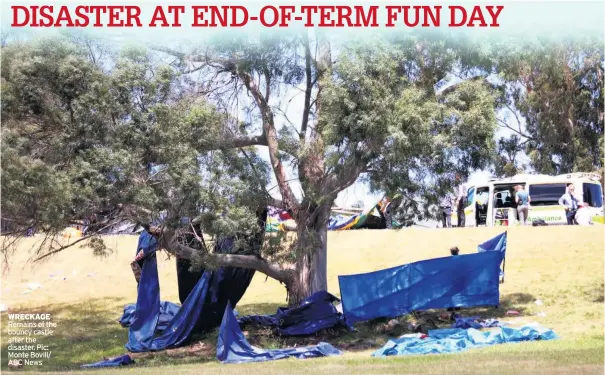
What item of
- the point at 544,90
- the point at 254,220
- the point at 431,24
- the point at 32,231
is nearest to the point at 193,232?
the point at 254,220

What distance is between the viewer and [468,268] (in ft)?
56.3

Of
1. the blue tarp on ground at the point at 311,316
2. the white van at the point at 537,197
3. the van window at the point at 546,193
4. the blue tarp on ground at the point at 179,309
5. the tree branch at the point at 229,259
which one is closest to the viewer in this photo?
the tree branch at the point at 229,259

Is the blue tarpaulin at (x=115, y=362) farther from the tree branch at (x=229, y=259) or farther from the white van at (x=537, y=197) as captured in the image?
Result: the white van at (x=537, y=197)

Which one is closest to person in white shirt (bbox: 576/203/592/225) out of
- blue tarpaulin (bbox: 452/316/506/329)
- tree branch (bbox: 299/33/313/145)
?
blue tarpaulin (bbox: 452/316/506/329)

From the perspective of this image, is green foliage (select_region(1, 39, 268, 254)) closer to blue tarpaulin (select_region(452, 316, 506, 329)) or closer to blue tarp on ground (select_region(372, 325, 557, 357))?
blue tarp on ground (select_region(372, 325, 557, 357))

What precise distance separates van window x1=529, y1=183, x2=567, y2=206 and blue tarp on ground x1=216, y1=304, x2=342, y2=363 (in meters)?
14.7

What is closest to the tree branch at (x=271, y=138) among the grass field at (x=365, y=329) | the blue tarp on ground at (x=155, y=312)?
the blue tarp on ground at (x=155, y=312)

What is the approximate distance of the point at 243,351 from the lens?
1398 cm

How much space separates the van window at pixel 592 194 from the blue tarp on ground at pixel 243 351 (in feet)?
51.3

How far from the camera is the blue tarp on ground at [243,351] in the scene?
1360 cm

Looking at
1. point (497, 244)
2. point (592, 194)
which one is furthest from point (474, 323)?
point (592, 194)

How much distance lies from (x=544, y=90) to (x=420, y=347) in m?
11.4

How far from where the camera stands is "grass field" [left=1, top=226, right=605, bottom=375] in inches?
441

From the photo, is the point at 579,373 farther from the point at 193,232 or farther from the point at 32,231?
the point at 32,231
